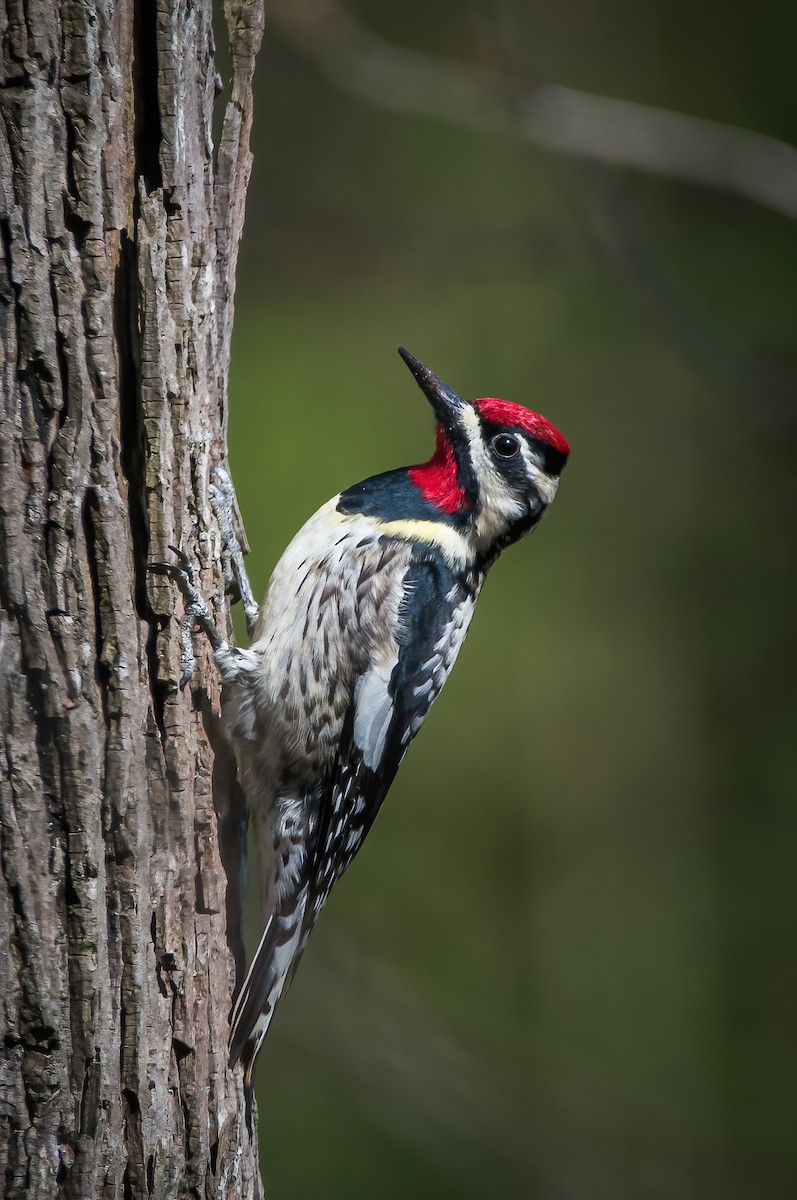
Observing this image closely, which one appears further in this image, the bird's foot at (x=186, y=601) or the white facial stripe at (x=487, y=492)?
the white facial stripe at (x=487, y=492)

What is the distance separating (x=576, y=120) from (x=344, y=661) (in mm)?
1670

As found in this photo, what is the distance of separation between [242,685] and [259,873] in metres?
0.40

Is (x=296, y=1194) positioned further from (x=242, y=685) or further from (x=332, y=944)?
(x=242, y=685)

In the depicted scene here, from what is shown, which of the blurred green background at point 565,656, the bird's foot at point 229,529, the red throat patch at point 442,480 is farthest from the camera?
the blurred green background at point 565,656

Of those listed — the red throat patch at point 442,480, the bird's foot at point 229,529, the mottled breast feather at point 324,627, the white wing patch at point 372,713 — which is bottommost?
the white wing patch at point 372,713

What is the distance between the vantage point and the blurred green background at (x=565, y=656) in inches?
151

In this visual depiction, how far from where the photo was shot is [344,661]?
6.06 ft

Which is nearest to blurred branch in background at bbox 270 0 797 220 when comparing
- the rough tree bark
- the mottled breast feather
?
the mottled breast feather

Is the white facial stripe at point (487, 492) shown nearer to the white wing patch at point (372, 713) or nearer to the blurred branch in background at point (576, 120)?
the white wing patch at point (372, 713)

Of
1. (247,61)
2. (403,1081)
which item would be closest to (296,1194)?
(403,1081)

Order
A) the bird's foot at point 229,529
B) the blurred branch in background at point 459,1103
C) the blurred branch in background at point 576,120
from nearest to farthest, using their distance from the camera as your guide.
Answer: the bird's foot at point 229,529
the blurred branch in background at point 576,120
the blurred branch in background at point 459,1103

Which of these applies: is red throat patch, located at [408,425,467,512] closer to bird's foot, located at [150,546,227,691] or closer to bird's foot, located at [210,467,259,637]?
bird's foot, located at [210,467,259,637]

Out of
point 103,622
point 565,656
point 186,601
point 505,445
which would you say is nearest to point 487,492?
point 505,445

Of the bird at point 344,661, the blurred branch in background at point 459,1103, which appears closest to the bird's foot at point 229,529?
the bird at point 344,661
